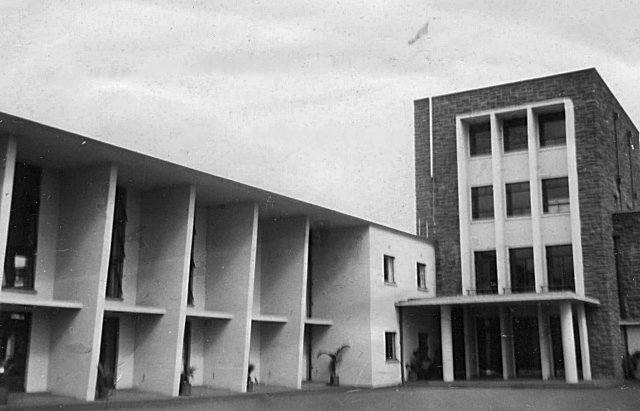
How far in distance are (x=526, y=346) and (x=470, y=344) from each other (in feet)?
7.03

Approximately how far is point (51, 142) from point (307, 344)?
14.0 metres

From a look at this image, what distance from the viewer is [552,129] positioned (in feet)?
102

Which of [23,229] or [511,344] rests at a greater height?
[23,229]

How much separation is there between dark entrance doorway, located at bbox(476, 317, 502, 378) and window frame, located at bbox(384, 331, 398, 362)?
162 inches

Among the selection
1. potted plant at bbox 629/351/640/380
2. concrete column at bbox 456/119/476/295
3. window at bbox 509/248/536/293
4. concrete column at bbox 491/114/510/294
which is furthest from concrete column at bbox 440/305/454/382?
potted plant at bbox 629/351/640/380

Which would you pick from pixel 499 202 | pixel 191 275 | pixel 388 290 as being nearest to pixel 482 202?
pixel 499 202

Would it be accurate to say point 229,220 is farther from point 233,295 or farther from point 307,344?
point 307,344

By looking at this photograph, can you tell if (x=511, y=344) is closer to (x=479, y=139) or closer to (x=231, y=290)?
(x=479, y=139)

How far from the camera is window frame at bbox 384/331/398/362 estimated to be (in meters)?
28.1

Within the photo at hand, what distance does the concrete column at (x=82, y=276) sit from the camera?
17547mm

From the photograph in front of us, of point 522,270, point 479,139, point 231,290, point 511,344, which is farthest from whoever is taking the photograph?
point 479,139

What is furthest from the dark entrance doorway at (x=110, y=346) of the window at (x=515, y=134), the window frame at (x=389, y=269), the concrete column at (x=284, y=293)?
the window at (x=515, y=134)

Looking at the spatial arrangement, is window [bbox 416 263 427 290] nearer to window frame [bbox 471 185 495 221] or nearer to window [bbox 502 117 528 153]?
window frame [bbox 471 185 495 221]

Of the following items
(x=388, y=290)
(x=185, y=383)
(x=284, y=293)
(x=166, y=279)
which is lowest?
(x=185, y=383)
